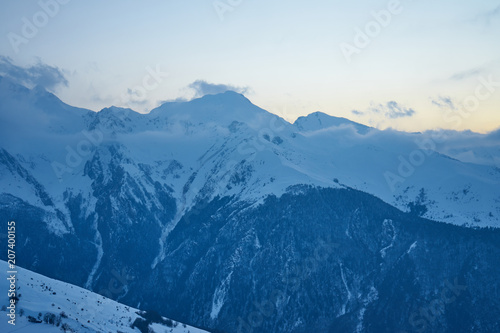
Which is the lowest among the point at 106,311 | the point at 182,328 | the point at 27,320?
the point at 182,328

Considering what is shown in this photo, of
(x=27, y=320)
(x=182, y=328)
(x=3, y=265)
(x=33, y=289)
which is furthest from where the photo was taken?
(x=182, y=328)

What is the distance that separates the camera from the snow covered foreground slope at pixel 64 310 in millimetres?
102312

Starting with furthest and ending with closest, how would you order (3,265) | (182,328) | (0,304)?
(182,328) < (3,265) < (0,304)

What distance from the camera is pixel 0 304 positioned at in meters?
108

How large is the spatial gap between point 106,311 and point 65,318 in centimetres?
3310

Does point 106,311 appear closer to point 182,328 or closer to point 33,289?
point 33,289

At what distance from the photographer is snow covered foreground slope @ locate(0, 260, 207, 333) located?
102 metres

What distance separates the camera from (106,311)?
144875 mm

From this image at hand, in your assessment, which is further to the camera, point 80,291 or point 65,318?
point 80,291

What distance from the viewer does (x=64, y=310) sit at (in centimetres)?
12019

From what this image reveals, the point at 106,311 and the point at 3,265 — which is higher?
the point at 3,265

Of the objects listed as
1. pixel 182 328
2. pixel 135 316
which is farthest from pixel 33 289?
pixel 182 328

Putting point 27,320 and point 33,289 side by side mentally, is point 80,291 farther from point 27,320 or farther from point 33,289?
point 27,320

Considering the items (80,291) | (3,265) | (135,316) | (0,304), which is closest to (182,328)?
(135,316)
